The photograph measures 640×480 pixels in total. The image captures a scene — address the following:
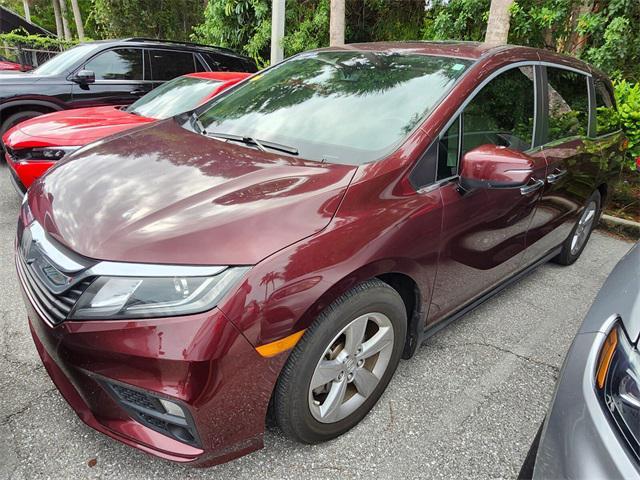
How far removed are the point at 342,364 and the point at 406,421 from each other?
56cm

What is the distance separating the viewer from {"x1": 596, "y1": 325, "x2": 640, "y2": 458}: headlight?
1.11m

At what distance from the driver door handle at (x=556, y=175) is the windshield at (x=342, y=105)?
96 cm

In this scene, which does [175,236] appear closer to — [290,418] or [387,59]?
[290,418]

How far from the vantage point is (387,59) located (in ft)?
8.41

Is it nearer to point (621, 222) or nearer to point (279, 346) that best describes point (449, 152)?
point (279, 346)

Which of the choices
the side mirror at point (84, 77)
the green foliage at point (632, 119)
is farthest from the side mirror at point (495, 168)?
the side mirror at point (84, 77)

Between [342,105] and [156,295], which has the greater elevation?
[342,105]

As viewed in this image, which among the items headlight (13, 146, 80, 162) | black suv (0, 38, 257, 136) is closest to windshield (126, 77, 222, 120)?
headlight (13, 146, 80, 162)

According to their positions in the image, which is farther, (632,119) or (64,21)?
(64,21)

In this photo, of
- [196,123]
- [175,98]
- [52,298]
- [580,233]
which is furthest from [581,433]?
[175,98]

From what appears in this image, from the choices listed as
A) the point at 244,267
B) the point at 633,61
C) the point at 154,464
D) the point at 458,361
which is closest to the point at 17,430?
A: the point at 154,464

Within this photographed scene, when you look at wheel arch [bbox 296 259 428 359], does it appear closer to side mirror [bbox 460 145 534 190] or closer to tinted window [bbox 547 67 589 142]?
side mirror [bbox 460 145 534 190]

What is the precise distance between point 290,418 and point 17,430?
3.97 ft

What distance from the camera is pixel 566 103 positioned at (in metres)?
3.15
